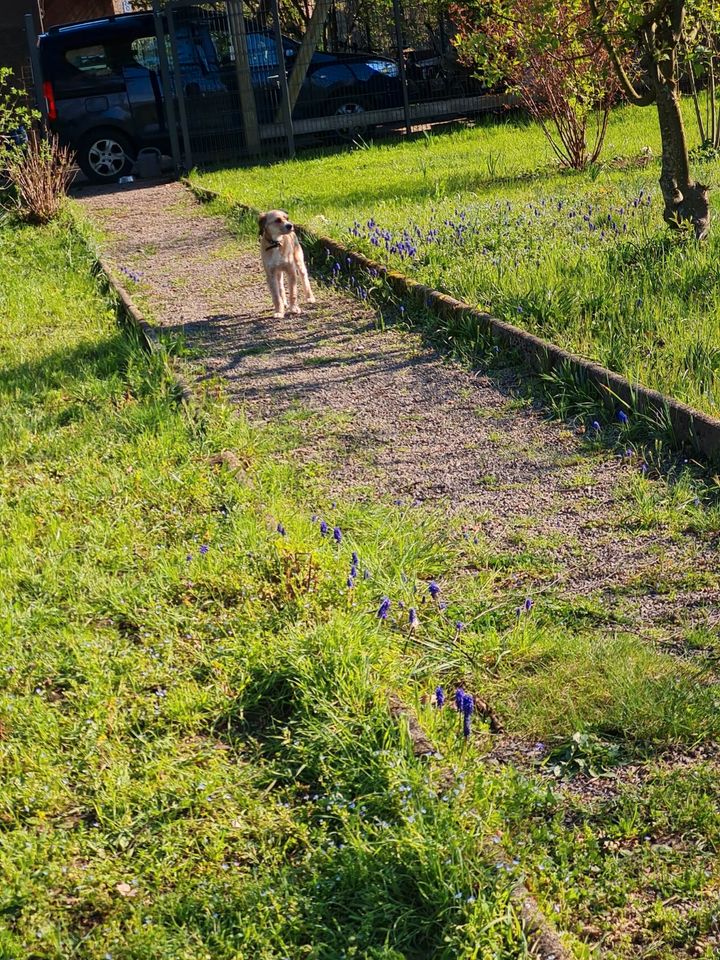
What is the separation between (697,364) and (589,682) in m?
2.66

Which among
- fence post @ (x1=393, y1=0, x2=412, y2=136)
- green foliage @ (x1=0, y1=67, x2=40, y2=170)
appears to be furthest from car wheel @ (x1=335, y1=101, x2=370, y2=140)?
green foliage @ (x1=0, y1=67, x2=40, y2=170)

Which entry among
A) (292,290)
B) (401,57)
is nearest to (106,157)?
(401,57)

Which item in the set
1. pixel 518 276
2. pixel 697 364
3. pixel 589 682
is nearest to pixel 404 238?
pixel 518 276

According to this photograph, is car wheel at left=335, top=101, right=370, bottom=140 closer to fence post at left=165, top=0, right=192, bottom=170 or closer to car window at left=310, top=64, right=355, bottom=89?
car window at left=310, top=64, right=355, bottom=89

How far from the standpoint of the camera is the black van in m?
17.2

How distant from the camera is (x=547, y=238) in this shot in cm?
866

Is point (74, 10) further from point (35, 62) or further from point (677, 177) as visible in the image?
point (677, 177)

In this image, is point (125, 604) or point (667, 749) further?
point (125, 604)

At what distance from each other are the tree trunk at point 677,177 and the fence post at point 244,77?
37.1ft

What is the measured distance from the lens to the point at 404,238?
31.1 ft

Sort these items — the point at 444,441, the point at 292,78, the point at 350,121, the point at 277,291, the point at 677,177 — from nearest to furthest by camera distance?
the point at 444,441 → the point at 677,177 → the point at 277,291 → the point at 292,78 → the point at 350,121

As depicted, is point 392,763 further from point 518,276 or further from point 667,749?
point 518,276

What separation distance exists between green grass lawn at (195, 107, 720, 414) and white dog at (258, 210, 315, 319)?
87 centimetres

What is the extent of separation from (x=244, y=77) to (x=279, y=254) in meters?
11.2
